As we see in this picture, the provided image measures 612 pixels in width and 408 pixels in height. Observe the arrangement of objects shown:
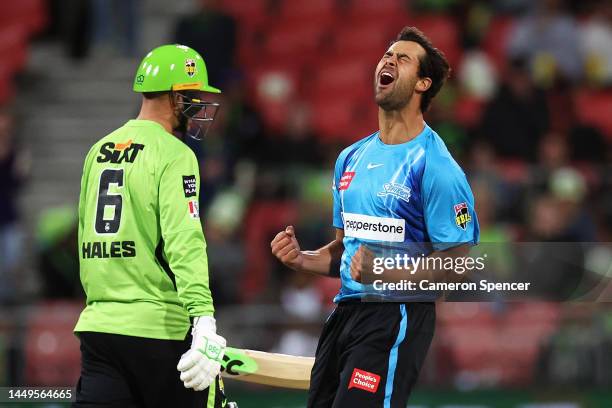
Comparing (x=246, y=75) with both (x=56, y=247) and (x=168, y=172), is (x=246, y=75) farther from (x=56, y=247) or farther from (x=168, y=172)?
(x=168, y=172)

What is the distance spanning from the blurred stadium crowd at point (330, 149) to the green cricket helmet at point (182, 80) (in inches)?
115

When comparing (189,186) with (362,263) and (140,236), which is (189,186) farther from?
(362,263)

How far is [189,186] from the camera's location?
5.59 meters

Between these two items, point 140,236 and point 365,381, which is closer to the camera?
point 365,381

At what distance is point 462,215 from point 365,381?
842 millimetres

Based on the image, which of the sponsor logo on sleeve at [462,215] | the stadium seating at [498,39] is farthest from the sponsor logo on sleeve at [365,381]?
the stadium seating at [498,39]

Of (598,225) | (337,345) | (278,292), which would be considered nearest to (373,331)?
(337,345)

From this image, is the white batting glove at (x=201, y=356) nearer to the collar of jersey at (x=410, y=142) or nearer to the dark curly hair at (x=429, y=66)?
the collar of jersey at (x=410, y=142)

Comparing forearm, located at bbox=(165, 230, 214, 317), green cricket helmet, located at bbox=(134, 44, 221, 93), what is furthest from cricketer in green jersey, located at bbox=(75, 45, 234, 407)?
green cricket helmet, located at bbox=(134, 44, 221, 93)

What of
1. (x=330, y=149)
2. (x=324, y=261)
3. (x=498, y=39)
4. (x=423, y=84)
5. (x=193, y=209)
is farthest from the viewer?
(x=498, y=39)

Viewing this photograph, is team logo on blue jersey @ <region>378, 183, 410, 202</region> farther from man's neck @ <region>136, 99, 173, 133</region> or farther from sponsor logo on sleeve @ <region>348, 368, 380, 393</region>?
man's neck @ <region>136, 99, 173, 133</region>

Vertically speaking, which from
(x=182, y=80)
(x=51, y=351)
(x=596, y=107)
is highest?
(x=596, y=107)

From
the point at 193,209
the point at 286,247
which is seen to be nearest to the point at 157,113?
the point at 193,209

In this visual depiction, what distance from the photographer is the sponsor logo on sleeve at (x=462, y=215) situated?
5566 millimetres
